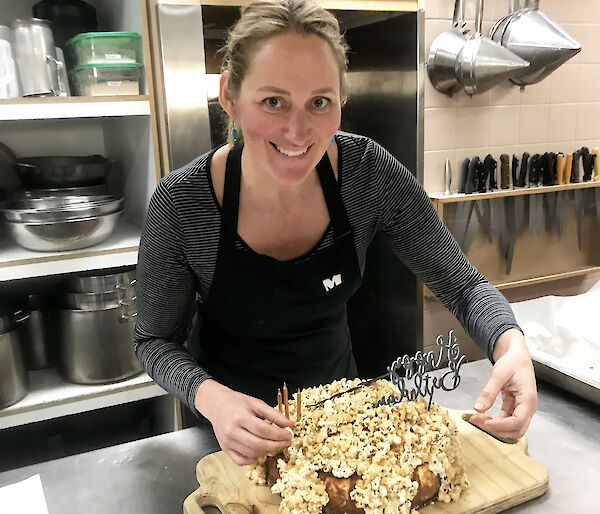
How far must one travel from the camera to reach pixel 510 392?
1022mm

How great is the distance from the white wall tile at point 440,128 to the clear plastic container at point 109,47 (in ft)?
3.36

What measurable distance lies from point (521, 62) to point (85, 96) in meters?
1.42

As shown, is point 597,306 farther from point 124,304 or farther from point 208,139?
point 124,304

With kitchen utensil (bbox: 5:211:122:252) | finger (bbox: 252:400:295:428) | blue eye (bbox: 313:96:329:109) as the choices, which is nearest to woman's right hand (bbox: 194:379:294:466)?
finger (bbox: 252:400:295:428)

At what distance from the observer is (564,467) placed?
3.29ft

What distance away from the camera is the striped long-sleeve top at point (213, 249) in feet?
3.78

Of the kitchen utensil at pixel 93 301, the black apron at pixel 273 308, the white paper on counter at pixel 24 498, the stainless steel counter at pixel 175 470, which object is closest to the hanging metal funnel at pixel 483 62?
the black apron at pixel 273 308

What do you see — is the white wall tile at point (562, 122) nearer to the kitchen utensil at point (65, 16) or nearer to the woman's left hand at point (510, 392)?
the woman's left hand at point (510, 392)

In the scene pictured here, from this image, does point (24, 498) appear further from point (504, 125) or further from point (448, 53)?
point (504, 125)

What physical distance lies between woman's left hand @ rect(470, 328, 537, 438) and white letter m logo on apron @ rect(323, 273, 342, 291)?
358 mm

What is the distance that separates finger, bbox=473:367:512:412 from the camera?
3.07 feet

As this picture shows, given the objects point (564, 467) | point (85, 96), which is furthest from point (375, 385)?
point (85, 96)

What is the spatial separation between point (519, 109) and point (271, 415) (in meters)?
1.82

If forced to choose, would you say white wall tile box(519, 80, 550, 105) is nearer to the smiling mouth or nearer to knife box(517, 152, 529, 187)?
knife box(517, 152, 529, 187)
